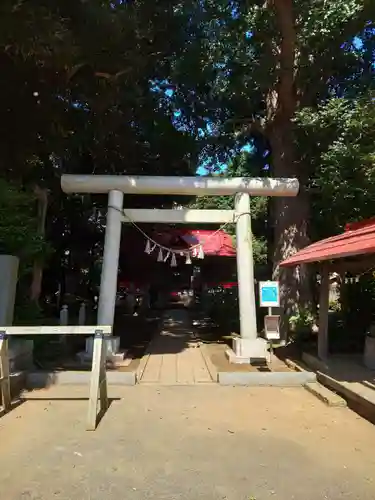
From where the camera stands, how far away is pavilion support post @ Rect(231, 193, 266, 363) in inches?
399

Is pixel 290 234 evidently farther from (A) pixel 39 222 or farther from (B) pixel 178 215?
(A) pixel 39 222

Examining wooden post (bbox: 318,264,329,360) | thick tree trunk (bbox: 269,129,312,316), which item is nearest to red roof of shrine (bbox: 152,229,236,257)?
thick tree trunk (bbox: 269,129,312,316)

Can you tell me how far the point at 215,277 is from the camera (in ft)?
80.2

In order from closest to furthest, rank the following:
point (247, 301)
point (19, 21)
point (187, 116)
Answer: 1. point (19, 21)
2. point (247, 301)
3. point (187, 116)

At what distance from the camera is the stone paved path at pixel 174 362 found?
887cm

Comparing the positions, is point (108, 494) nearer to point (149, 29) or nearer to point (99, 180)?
point (99, 180)

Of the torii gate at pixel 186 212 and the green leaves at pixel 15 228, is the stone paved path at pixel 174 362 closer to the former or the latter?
the torii gate at pixel 186 212

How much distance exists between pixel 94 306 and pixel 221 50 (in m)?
13.2

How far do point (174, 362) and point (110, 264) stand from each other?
2.66m

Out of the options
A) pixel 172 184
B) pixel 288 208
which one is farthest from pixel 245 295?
pixel 288 208

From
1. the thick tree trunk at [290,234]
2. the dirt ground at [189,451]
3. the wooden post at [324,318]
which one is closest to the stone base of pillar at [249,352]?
the wooden post at [324,318]

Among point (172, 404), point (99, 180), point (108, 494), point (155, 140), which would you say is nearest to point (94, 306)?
point (155, 140)

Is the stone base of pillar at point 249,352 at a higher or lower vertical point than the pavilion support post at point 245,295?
lower

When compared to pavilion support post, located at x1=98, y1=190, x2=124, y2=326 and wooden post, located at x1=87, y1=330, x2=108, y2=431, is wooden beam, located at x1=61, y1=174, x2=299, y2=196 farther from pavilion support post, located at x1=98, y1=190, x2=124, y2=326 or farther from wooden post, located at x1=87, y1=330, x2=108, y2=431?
wooden post, located at x1=87, y1=330, x2=108, y2=431
